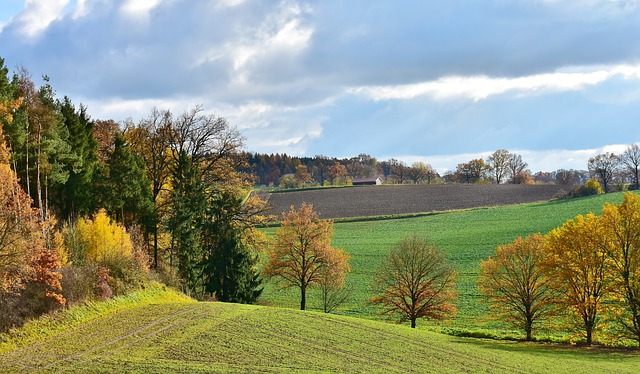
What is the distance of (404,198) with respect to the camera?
13775cm

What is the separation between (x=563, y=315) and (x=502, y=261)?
6.47 meters

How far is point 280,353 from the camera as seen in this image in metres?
26.6

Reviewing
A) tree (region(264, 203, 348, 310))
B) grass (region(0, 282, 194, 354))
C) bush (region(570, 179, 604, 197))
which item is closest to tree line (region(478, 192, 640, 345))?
tree (region(264, 203, 348, 310))

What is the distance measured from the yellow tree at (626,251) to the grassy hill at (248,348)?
15.3 feet

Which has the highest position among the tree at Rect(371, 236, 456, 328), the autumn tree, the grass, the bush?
the bush

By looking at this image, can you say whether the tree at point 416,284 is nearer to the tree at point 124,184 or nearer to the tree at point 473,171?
the tree at point 124,184

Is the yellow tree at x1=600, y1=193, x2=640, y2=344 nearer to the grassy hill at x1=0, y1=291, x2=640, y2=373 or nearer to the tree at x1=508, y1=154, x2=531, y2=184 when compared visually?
the grassy hill at x1=0, y1=291, x2=640, y2=373

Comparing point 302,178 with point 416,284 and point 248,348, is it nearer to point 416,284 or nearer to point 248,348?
point 416,284

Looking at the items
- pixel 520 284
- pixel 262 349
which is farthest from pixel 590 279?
pixel 262 349

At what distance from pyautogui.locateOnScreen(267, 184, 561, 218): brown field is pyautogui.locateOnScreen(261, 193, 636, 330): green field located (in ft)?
30.1

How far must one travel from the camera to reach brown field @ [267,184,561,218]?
410ft

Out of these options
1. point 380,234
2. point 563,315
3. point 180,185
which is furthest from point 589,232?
point 380,234

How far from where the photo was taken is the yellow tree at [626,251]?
1635 inches

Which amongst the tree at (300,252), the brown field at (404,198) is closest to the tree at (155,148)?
the tree at (300,252)
